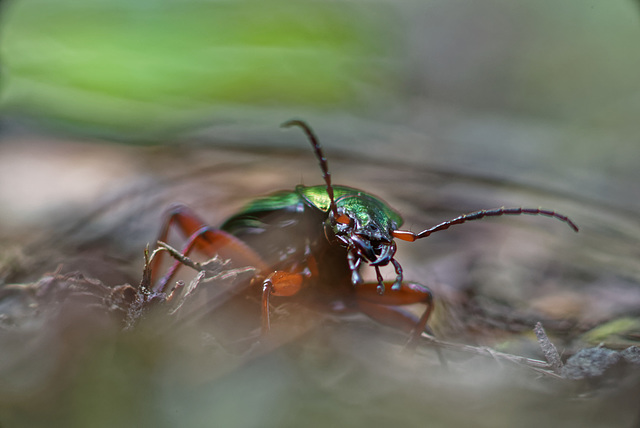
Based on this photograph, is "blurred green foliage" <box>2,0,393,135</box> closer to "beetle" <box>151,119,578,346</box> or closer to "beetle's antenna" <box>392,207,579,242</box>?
"beetle" <box>151,119,578,346</box>

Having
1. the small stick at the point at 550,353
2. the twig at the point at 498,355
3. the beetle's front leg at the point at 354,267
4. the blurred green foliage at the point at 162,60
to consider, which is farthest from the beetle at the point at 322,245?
the blurred green foliage at the point at 162,60

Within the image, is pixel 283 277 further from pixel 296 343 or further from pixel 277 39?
pixel 277 39

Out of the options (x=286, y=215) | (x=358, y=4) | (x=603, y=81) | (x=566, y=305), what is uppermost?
(x=358, y=4)

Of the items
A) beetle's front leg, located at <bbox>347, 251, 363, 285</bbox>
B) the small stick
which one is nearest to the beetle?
beetle's front leg, located at <bbox>347, 251, 363, 285</bbox>

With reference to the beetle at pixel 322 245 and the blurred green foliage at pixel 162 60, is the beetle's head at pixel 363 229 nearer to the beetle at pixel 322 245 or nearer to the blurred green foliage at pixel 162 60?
the beetle at pixel 322 245

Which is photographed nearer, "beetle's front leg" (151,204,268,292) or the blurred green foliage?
"beetle's front leg" (151,204,268,292)

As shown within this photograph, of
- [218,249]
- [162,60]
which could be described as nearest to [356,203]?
[218,249]

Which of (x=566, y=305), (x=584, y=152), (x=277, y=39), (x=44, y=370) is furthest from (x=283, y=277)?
(x=584, y=152)
